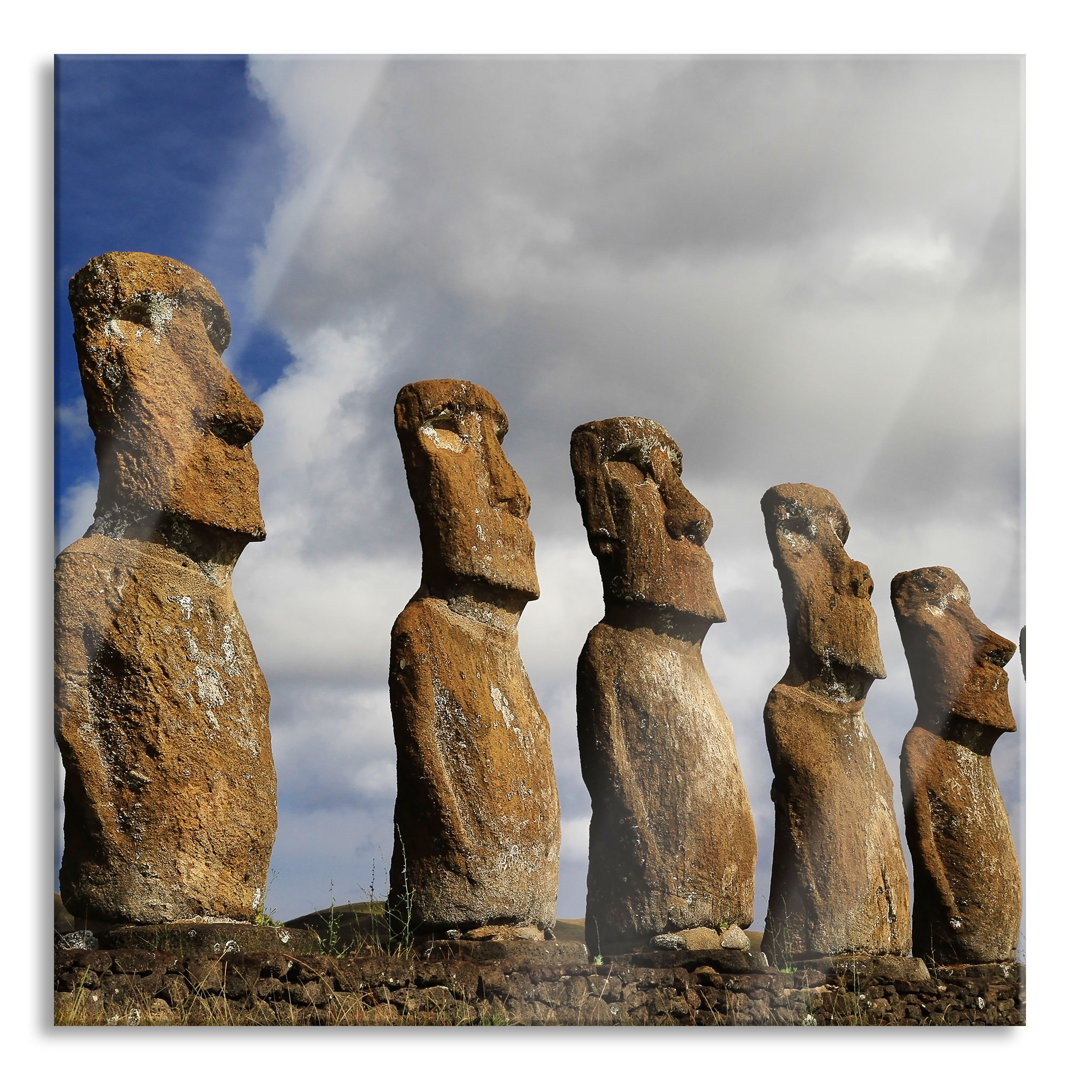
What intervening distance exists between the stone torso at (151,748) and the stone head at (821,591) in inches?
187

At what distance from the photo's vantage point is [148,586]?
685cm

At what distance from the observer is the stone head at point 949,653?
37.7 ft

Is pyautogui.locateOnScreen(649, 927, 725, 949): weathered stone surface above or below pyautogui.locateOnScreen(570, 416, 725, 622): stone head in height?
below

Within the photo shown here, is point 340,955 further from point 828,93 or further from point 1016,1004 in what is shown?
point 828,93

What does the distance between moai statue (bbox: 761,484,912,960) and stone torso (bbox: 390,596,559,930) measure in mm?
2357

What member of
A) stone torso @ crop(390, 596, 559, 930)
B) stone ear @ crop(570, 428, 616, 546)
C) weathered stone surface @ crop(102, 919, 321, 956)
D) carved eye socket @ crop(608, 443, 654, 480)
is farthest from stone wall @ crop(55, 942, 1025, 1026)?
carved eye socket @ crop(608, 443, 654, 480)

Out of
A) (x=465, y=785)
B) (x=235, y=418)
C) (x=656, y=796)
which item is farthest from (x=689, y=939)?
(x=235, y=418)

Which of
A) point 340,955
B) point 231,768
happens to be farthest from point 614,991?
point 231,768

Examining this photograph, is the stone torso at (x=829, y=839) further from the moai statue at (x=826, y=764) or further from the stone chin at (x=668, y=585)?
the stone chin at (x=668, y=585)

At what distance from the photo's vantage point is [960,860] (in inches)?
431

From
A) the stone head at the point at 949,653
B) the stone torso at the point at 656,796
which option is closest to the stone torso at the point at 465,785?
the stone torso at the point at 656,796

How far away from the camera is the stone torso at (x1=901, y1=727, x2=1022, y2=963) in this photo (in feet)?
35.5

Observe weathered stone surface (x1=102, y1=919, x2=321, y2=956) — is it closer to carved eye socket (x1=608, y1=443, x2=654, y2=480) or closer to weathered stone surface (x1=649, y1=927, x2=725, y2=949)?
weathered stone surface (x1=649, y1=927, x2=725, y2=949)

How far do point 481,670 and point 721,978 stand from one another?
2.13 m
